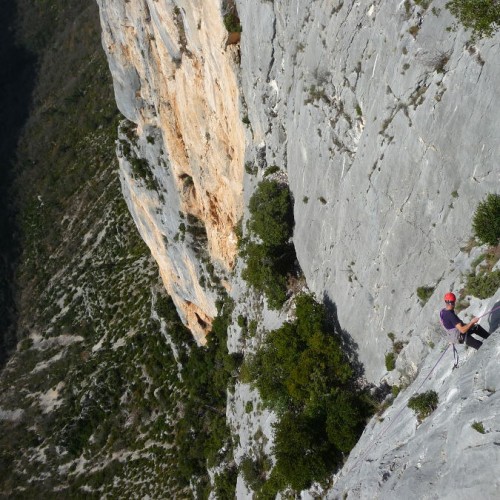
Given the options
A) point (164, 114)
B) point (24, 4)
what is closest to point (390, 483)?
point (164, 114)

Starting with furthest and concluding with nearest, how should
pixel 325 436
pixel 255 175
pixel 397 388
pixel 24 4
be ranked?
pixel 24 4, pixel 255 175, pixel 325 436, pixel 397 388

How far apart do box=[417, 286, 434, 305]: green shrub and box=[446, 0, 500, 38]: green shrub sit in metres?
7.57

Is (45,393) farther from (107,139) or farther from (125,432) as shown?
(107,139)

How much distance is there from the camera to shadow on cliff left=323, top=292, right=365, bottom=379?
796 inches

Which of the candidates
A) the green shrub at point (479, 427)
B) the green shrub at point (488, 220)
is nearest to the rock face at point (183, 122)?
the green shrub at point (488, 220)

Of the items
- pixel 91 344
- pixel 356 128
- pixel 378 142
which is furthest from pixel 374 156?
pixel 91 344

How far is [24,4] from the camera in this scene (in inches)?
4163

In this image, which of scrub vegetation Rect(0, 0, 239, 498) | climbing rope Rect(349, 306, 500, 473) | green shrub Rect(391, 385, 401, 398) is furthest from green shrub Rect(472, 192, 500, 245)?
scrub vegetation Rect(0, 0, 239, 498)

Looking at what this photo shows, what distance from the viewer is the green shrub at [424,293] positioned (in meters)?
15.5

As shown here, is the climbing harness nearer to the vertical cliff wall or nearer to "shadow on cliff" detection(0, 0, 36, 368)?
the vertical cliff wall

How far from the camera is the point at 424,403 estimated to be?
43.7ft

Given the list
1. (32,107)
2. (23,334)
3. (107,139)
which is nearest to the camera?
(23,334)

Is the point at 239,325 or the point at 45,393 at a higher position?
the point at 45,393

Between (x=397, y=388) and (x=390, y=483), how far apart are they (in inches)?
187
